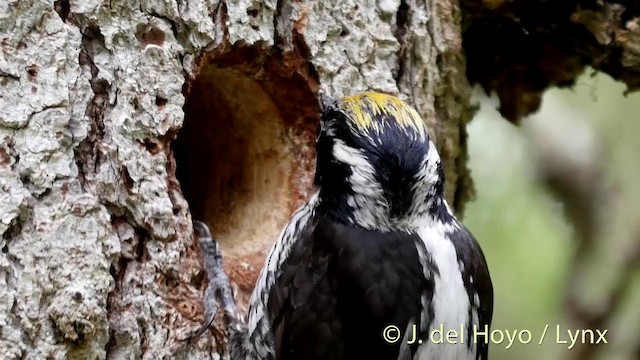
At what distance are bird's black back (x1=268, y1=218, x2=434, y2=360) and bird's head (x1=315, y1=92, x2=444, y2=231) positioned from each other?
5 centimetres

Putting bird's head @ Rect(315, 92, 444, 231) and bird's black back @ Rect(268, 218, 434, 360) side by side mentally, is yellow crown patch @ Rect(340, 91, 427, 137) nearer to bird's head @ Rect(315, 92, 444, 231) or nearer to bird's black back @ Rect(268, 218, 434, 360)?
bird's head @ Rect(315, 92, 444, 231)

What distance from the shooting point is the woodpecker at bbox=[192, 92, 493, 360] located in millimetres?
1922

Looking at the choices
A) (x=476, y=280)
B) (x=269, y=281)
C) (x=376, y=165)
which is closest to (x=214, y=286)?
(x=269, y=281)

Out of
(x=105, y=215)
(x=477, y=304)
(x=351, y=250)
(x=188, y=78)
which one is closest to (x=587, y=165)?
(x=477, y=304)

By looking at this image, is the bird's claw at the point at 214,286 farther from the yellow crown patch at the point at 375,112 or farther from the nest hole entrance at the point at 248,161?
the yellow crown patch at the point at 375,112

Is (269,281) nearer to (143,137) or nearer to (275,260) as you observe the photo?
(275,260)

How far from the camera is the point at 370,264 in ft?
6.51

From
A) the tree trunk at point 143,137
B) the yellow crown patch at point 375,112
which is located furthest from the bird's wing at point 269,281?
the yellow crown patch at point 375,112

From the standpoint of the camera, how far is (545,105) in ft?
11.4

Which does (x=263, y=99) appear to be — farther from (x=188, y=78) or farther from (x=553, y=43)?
(x=553, y=43)

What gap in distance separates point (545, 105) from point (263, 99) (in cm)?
151

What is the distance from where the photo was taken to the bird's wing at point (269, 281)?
2.11m

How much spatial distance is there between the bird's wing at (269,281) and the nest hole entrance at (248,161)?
0.46 feet

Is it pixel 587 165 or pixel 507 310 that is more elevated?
pixel 587 165
